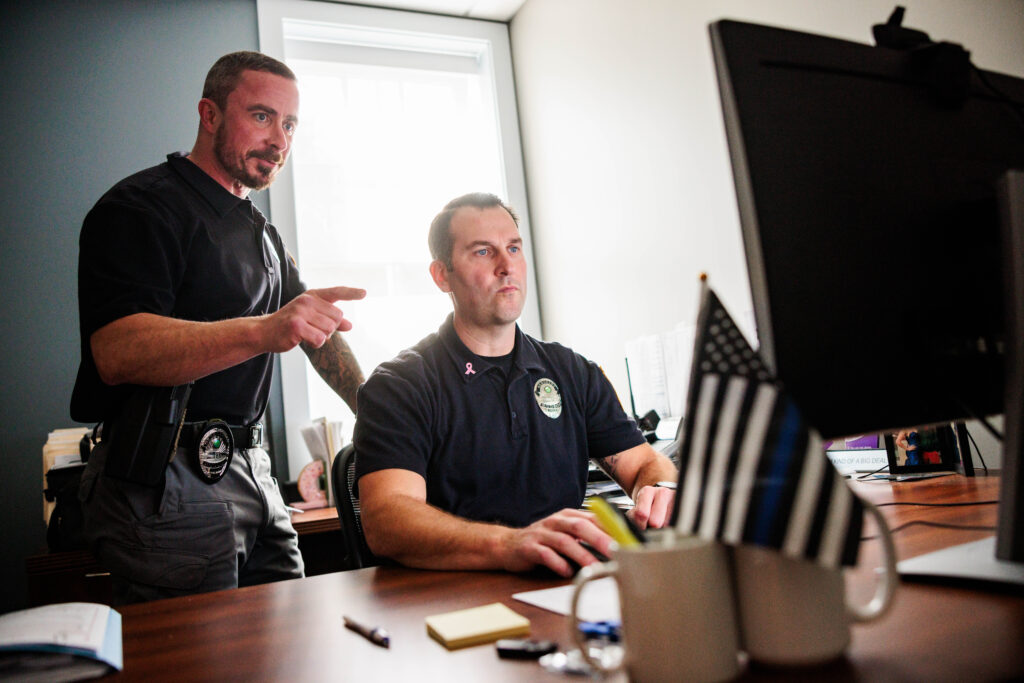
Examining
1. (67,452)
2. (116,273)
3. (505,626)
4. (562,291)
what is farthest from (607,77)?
(505,626)

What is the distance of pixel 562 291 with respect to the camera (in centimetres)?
362

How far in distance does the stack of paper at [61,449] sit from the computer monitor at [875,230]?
2.50 meters

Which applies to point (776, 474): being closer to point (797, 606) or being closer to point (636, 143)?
point (797, 606)

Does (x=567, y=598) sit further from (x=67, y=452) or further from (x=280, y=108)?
(x=67, y=452)

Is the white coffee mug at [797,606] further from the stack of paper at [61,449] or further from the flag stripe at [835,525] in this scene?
the stack of paper at [61,449]

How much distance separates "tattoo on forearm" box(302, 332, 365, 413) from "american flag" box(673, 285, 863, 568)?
1.50m

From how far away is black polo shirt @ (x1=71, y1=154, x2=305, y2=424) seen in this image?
58.7 inches

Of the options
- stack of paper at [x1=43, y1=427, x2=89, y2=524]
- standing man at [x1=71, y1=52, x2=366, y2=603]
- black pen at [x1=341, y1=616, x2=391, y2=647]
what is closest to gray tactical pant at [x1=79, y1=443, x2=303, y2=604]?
standing man at [x1=71, y1=52, x2=366, y2=603]

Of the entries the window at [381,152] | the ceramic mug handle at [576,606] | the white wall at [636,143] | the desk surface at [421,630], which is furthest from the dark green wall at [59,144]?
the ceramic mug handle at [576,606]

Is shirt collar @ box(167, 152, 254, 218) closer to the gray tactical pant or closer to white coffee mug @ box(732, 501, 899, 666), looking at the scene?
the gray tactical pant

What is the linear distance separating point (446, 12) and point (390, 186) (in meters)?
0.99

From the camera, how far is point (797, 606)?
479 millimetres

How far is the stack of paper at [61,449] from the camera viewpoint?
243cm

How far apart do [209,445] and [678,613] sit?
133 cm
